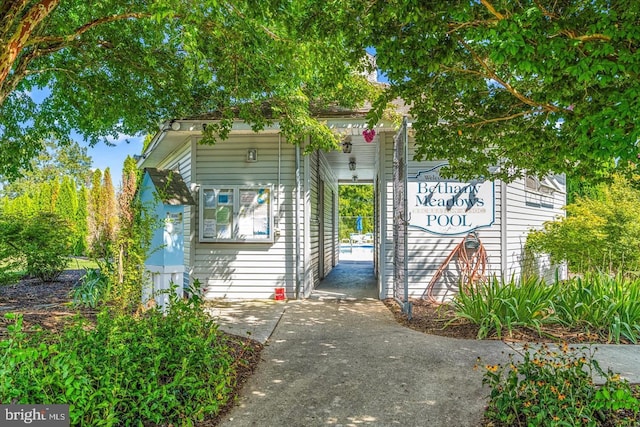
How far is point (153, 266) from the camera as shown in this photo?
14.6 feet

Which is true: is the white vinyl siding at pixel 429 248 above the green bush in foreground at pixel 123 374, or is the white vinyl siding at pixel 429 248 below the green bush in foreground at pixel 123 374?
above

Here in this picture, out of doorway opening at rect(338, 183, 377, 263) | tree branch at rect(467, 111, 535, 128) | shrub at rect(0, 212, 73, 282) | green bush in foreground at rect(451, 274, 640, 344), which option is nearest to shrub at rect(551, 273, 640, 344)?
green bush in foreground at rect(451, 274, 640, 344)

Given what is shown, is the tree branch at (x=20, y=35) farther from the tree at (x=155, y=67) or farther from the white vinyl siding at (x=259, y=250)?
the white vinyl siding at (x=259, y=250)

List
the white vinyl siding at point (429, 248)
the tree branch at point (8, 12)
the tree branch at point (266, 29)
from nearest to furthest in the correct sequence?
1. the tree branch at point (8, 12)
2. the tree branch at point (266, 29)
3. the white vinyl siding at point (429, 248)

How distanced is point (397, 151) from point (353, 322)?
2712mm

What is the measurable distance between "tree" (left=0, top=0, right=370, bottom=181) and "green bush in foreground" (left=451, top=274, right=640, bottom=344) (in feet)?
9.89

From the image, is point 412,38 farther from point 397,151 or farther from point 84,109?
point 84,109

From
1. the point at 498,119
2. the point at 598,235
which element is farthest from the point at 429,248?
the point at 498,119

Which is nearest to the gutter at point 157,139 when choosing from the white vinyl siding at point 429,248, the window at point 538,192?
the white vinyl siding at point 429,248

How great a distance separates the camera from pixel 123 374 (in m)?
2.31

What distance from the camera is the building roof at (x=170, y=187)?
434 cm

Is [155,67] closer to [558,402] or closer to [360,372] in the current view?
[360,372]

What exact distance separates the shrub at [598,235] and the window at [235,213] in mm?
5011

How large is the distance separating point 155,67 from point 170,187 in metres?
1.88
